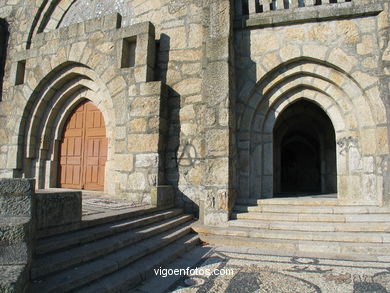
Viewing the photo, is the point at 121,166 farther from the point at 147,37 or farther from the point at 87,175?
the point at 147,37

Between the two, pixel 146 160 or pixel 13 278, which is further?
pixel 146 160

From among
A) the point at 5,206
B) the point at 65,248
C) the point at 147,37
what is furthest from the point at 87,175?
the point at 5,206

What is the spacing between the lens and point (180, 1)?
18.1 ft

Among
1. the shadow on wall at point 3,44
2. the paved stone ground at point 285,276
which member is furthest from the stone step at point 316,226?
the shadow on wall at point 3,44

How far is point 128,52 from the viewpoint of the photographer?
547 centimetres

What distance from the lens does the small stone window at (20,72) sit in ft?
21.6

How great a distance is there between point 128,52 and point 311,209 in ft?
13.3

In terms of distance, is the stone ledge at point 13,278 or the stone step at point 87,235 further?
the stone step at point 87,235

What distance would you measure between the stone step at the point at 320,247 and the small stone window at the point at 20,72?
555cm

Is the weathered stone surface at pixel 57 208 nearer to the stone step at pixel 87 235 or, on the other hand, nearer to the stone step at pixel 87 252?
the stone step at pixel 87 235

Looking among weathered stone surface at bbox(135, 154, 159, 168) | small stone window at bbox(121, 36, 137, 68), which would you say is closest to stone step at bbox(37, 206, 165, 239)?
weathered stone surface at bbox(135, 154, 159, 168)

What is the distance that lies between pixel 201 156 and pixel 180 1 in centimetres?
287
